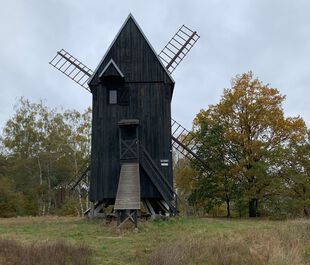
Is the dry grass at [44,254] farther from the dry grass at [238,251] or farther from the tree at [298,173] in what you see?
the tree at [298,173]

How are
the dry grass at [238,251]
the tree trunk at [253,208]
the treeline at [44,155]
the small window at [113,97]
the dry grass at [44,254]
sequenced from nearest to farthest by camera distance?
1. the dry grass at [44,254]
2. the dry grass at [238,251]
3. the small window at [113,97]
4. the tree trunk at [253,208]
5. the treeline at [44,155]

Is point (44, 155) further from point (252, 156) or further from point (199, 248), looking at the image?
point (199, 248)

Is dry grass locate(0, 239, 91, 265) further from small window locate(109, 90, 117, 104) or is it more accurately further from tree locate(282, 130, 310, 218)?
tree locate(282, 130, 310, 218)

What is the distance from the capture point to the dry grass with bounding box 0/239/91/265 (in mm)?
10664

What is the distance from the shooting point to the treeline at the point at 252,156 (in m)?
29.2

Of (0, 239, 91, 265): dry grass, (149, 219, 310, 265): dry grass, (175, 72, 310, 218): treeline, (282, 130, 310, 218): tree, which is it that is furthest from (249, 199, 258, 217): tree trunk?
(0, 239, 91, 265): dry grass

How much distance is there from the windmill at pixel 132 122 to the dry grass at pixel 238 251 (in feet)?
33.6

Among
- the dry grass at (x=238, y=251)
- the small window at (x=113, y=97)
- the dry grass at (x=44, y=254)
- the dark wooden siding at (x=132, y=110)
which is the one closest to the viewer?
the dry grass at (x=44, y=254)

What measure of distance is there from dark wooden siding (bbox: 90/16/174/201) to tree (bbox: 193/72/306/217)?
7237 millimetres

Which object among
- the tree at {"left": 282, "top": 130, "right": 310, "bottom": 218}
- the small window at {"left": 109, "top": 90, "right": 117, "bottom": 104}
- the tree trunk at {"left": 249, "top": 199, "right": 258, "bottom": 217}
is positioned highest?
the small window at {"left": 109, "top": 90, "right": 117, "bottom": 104}

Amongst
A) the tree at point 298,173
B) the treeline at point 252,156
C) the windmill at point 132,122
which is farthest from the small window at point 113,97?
the tree at point 298,173

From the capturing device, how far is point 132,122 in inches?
945

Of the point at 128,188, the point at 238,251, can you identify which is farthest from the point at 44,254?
the point at 128,188

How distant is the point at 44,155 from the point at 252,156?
23554 mm
